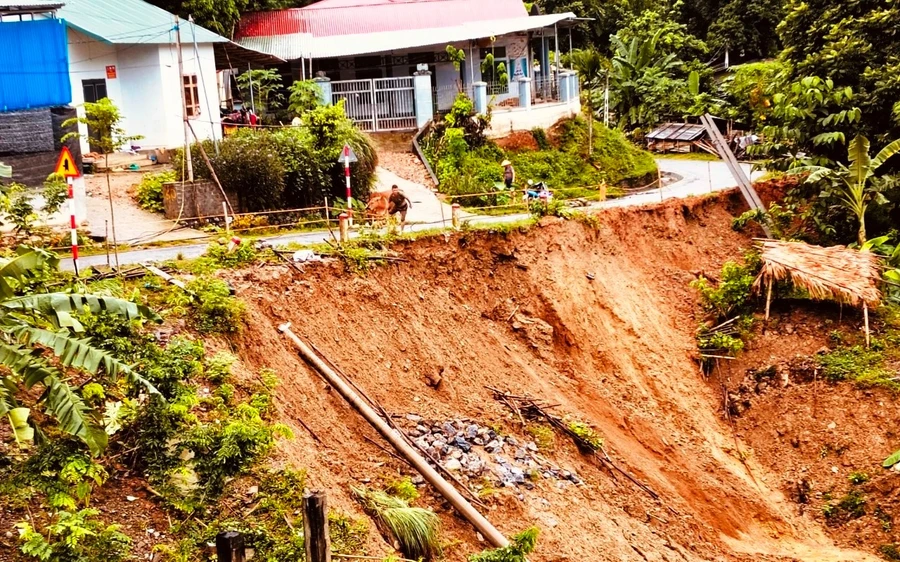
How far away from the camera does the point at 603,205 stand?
933 inches

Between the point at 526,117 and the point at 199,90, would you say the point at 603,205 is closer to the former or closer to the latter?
the point at 526,117

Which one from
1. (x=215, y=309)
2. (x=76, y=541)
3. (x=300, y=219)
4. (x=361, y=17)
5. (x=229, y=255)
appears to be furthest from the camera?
(x=361, y=17)

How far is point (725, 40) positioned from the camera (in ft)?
146

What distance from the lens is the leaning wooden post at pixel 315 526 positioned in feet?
26.7

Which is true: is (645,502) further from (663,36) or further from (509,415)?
(663,36)

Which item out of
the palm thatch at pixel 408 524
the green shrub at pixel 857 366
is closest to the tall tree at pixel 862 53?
the green shrub at pixel 857 366

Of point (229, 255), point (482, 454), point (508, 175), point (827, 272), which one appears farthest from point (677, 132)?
point (482, 454)

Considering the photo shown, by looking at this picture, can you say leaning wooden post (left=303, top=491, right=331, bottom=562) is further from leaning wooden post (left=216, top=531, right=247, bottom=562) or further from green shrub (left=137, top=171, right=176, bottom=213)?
green shrub (left=137, top=171, right=176, bottom=213)

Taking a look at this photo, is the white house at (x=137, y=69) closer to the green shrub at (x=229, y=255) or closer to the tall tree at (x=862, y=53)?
the green shrub at (x=229, y=255)

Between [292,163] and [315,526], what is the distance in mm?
14310

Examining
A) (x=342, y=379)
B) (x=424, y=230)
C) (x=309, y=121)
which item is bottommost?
(x=342, y=379)

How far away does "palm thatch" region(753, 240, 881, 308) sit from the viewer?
62.5 feet

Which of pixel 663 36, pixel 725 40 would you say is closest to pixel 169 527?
pixel 663 36

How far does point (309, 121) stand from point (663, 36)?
48.4 feet
